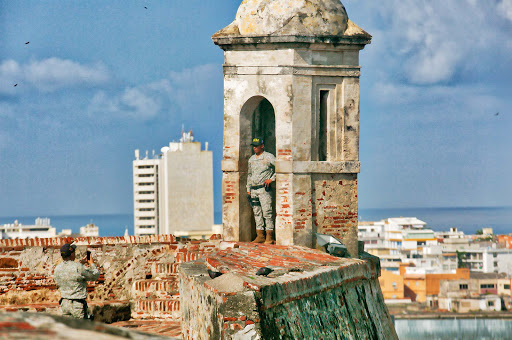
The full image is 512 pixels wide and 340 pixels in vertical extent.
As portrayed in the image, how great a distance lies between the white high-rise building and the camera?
110312 millimetres

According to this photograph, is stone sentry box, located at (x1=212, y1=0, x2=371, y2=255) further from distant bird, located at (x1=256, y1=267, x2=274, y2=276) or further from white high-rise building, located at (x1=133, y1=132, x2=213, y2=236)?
white high-rise building, located at (x1=133, y1=132, x2=213, y2=236)

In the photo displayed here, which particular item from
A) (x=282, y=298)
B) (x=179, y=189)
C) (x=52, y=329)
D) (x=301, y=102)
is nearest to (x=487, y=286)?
(x=179, y=189)

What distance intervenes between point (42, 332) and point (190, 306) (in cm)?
550

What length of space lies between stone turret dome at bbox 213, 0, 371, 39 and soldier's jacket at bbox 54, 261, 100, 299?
438 cm

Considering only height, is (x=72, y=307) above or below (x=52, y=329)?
below

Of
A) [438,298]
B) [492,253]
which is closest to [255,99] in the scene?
[438,298]

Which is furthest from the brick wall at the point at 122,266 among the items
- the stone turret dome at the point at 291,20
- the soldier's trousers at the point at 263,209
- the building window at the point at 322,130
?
the stone turret dome at the point at 291,20

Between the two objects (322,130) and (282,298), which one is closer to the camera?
(282,298)

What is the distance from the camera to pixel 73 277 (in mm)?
9078

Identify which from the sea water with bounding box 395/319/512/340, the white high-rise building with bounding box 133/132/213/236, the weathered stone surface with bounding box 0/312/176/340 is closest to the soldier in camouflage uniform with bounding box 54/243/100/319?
the weathered stone surface with bounding box 0/312/176/340

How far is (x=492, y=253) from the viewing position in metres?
128

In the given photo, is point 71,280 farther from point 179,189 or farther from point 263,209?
point 179,189

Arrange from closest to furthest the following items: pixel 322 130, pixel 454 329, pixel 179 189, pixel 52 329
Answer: pixel 52 329, pixel 322 130, pixel 454 329, pixel 179 189

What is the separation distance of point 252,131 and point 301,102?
3.48ft
